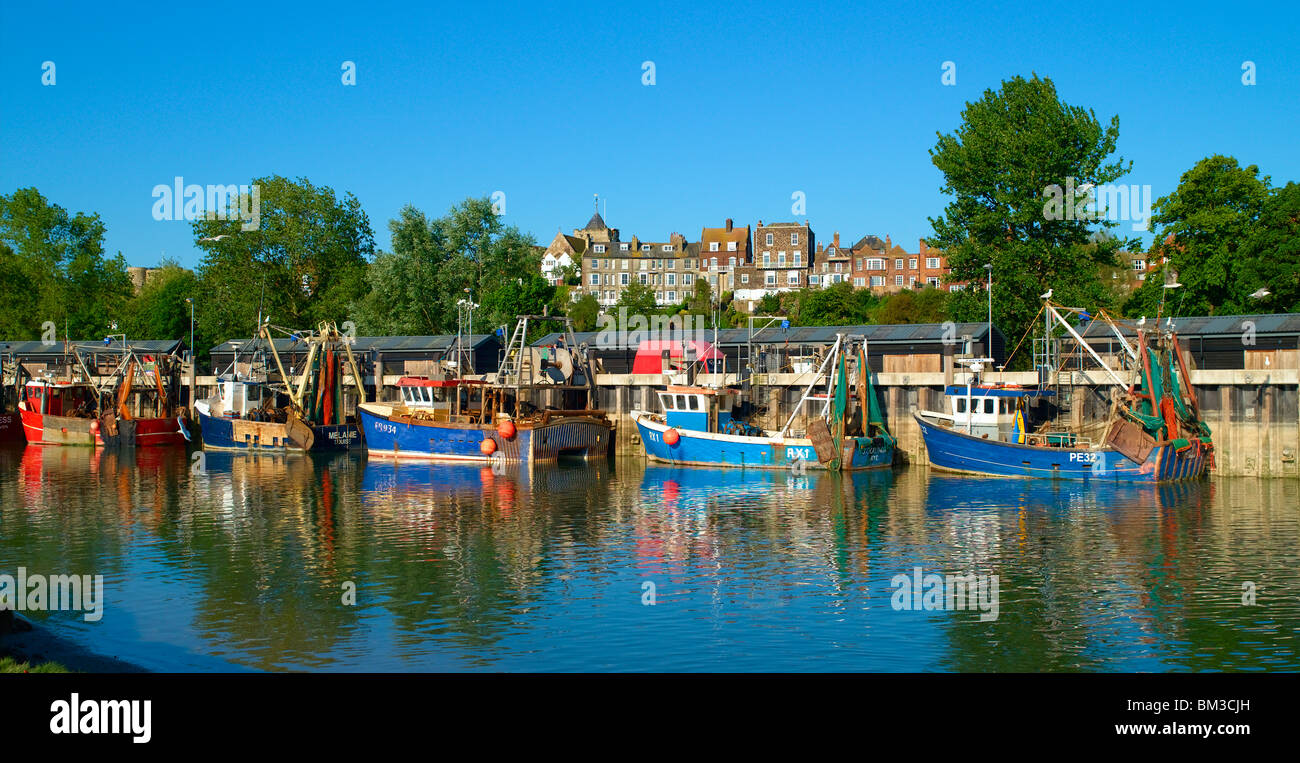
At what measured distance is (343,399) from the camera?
247 ft

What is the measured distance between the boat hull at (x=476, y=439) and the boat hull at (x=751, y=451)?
14.4 feet

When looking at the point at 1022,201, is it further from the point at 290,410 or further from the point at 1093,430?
the point at 290,410

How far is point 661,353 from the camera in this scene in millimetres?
69750

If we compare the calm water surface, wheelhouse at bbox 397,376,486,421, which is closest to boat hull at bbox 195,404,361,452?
wheelhouse at bbox 397,376,486,421

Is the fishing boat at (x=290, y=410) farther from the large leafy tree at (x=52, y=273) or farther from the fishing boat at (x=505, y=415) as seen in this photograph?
the large leafy tree at (x=52, y=273)

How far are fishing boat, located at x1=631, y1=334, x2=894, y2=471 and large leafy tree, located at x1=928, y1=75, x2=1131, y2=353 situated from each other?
14.0 m

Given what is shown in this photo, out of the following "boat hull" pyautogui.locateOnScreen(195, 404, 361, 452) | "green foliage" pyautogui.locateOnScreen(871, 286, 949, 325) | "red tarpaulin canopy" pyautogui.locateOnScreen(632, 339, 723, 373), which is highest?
"green foliage" pyautogui.locateOnScreen(871, 286, 949, 325)

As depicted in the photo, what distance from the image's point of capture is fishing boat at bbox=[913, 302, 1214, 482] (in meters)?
48.8

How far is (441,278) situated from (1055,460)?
63.4 m

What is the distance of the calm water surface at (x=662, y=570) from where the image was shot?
21.0 metres

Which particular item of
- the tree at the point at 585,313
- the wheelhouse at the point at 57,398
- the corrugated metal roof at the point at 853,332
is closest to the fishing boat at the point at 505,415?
the corrugated metal roof at the point at 853,332

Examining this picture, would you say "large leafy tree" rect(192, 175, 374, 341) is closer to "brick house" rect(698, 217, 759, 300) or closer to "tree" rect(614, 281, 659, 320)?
"tree" rect(614, 281, 659, 320)
